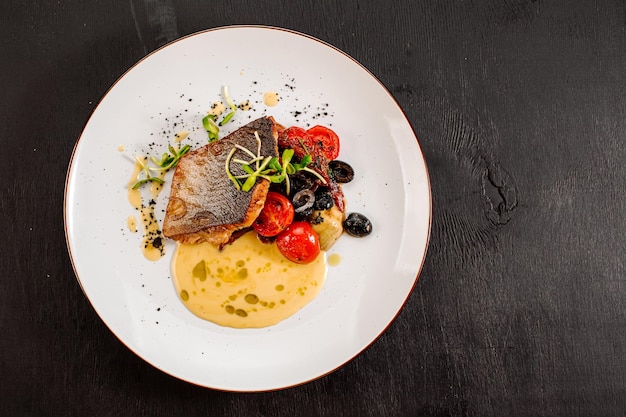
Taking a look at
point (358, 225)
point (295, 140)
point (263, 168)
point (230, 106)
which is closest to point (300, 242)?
point (358, 225)

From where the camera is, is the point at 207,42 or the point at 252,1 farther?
the point at 252,1

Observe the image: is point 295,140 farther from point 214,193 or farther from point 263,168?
point 214,193

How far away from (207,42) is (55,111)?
0.99 m

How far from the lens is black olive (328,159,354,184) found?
3.29 m

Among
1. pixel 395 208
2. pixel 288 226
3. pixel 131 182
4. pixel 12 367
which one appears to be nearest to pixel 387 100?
pixel 395 208

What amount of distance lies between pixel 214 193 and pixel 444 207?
4.29 feet

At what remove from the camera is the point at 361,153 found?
332 cm

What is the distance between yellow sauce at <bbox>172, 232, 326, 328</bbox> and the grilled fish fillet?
0.13 m

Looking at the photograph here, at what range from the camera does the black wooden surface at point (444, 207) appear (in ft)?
11.0

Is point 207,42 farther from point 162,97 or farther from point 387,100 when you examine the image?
point 387,100

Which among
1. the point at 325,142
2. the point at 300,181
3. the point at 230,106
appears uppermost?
the point at 230,106

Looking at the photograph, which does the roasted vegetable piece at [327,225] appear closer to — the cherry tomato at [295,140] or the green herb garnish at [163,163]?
the cherry tomato at [295,140]

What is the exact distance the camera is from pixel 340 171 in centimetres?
330

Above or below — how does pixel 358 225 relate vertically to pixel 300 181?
below
